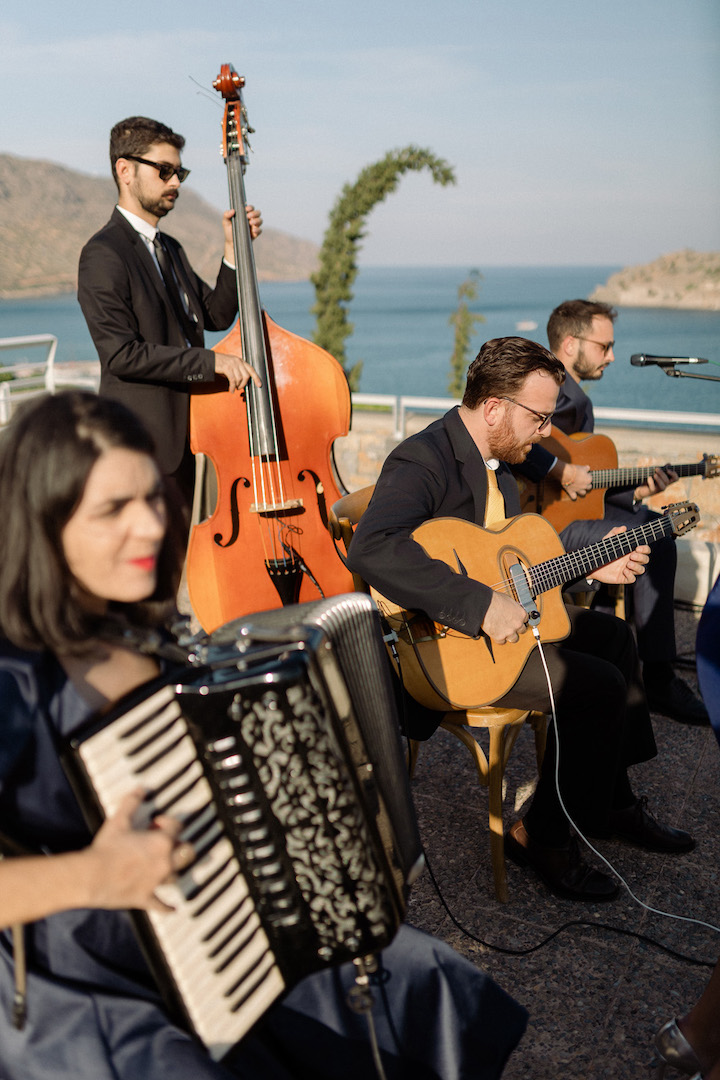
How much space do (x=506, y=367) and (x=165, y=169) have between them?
170 centimetres

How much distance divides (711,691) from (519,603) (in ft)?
2.72

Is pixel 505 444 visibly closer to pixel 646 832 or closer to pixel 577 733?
pixel 577 733

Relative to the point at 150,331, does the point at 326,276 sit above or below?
above

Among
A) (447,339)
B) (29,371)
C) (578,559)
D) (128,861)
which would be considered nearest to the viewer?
(128,861)

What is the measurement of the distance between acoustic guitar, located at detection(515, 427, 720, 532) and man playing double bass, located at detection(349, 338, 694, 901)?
965 mm

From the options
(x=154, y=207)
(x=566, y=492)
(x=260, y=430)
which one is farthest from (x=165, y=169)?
(x=566, y=492)

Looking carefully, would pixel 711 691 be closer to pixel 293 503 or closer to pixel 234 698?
pixel 234 698

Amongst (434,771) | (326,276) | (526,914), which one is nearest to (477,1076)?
(526,914)

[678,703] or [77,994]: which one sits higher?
[77,994]

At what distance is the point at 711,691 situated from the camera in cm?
166

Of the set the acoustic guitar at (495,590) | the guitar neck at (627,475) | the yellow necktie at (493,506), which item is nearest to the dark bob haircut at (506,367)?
the yellow necktie at (493,506)

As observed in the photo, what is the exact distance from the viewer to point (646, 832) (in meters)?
2.62

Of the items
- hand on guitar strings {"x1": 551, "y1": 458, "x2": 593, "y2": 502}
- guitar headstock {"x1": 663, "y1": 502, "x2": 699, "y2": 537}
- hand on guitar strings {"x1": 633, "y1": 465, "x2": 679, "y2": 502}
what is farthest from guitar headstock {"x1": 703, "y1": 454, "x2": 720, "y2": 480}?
guitar headstock {"x1": 663, "y1": 502, "x2": 699, "y2": 537}

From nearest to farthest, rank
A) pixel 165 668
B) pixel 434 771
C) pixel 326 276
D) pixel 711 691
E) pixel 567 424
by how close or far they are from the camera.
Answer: pixel 165 668, pixel 711 691, pixel 434 771, pixel 567 424, pixel 326 276
